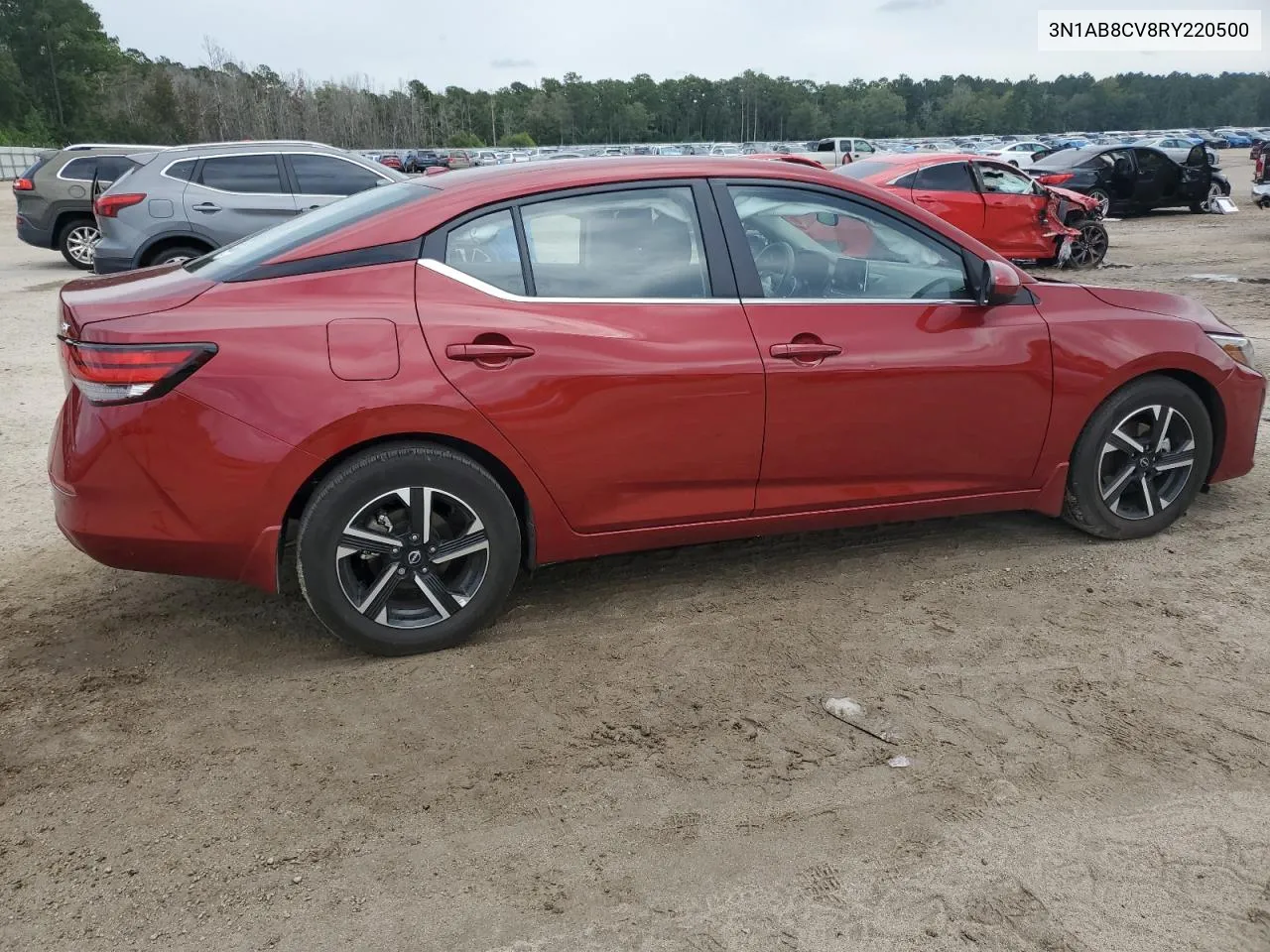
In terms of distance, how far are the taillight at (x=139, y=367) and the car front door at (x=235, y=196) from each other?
27.5ft

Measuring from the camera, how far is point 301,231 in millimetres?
3826

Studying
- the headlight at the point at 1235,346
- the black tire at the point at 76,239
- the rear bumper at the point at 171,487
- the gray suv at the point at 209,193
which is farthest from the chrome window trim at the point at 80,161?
the headlight at the point at 1235,346

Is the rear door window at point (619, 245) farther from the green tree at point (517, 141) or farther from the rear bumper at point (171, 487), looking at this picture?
the green tree at point (517, 141)

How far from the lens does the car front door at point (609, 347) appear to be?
3.58m

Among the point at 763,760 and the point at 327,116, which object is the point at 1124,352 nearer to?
the point at 763,760

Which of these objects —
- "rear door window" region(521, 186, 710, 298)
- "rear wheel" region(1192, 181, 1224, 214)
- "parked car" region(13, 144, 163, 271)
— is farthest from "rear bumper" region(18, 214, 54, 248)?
"rear wheel" region(1192, 181, 1224, 214)

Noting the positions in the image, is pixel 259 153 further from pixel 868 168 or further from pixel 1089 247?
pixel 1089 247

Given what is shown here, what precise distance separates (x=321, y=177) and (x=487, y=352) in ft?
29.8

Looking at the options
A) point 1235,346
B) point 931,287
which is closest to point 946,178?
point 1235,346

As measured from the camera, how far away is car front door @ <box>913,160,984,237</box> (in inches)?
535

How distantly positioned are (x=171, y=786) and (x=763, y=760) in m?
1.63

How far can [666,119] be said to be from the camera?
158250 mm

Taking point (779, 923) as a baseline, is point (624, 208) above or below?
above

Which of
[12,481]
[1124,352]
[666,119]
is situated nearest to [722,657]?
[1124,352]
